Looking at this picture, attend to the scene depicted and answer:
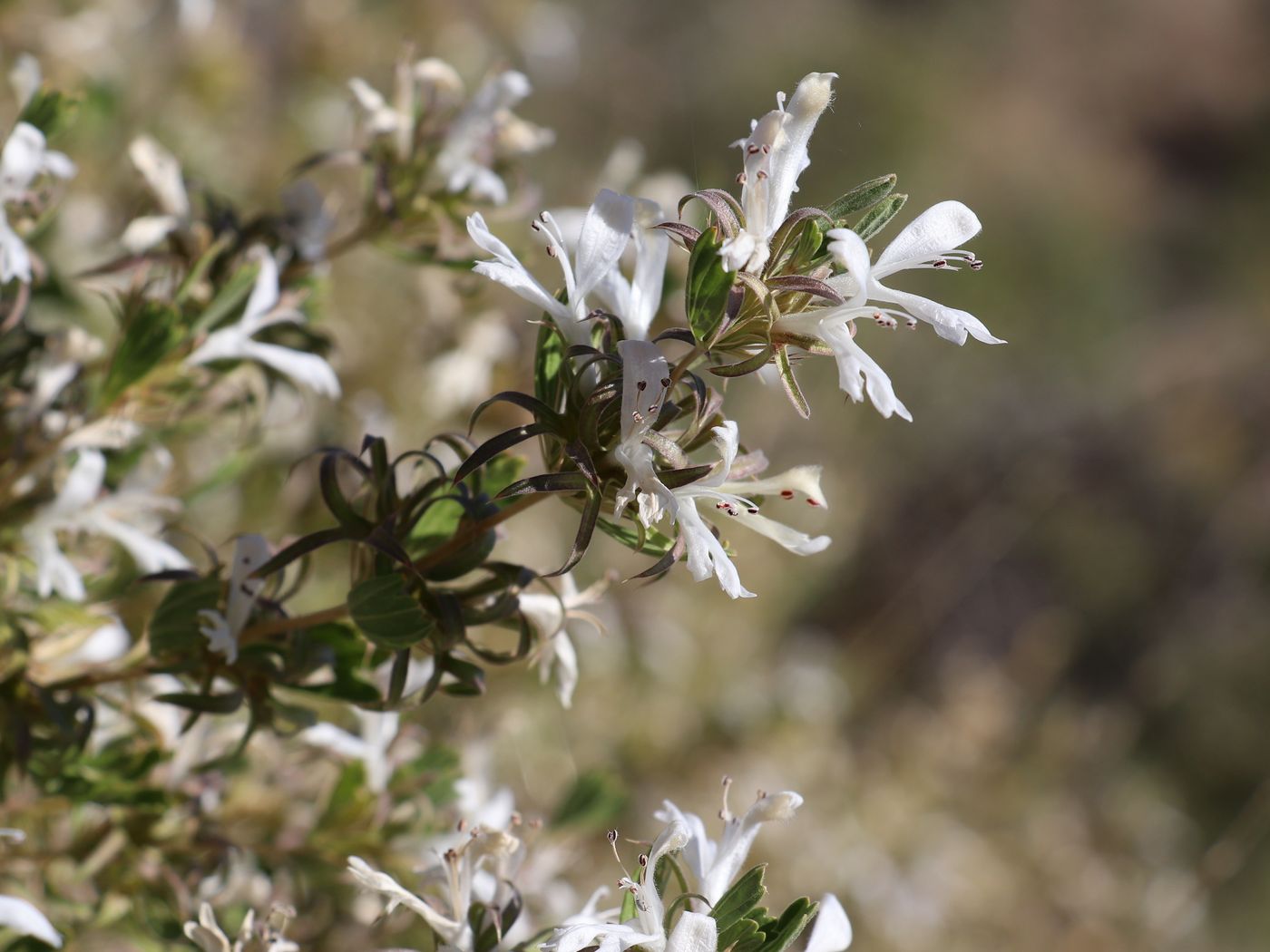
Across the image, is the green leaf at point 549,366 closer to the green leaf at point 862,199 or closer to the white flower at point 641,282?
the white flower at point 641,282

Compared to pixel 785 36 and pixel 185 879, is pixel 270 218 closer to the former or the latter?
pixel 185 879

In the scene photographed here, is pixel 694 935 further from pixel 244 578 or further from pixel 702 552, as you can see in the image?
pixel 244 578

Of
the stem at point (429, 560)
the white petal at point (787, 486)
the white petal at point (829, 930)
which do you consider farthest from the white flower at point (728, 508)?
the white petal at point (829, 930)

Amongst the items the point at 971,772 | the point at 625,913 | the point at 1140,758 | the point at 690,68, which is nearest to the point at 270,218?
the point at 625,913

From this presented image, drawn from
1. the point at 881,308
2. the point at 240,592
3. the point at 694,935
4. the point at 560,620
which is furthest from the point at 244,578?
the point at 881,308

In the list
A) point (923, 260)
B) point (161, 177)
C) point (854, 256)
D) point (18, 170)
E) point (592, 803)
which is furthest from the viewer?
point (592, 803)

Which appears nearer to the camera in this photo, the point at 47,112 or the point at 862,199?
the point at 862,199
